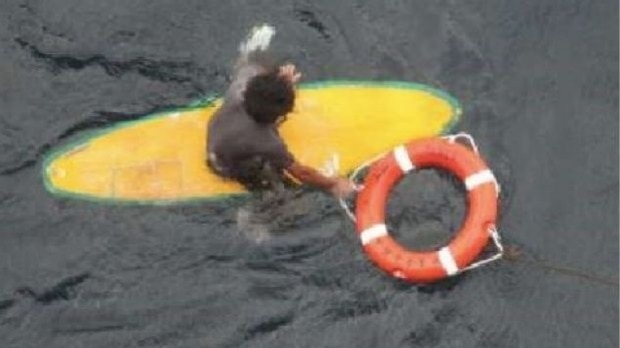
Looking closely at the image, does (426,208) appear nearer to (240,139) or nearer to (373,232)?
(373,232)

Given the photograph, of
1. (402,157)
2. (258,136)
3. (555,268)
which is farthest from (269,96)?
(555,268)

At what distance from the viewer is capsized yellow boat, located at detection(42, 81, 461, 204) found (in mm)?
6508

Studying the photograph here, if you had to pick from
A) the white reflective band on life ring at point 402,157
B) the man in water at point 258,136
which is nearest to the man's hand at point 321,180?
the man in water at point 258,136

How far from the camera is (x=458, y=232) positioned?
6.40m

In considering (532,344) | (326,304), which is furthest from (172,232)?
(532,344)

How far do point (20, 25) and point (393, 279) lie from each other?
3243 mm

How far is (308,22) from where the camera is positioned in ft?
23.3

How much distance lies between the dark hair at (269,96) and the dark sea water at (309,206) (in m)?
1.17

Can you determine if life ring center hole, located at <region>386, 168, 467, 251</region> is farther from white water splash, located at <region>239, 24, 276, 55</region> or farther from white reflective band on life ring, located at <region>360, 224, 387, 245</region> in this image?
white water splash, located at <region>239, 24, 276, 55</region>

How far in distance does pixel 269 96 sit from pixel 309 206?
1.35 meters

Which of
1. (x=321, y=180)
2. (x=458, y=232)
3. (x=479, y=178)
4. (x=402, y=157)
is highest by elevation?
(x=321, y=180)

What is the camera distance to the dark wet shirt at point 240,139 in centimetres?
563

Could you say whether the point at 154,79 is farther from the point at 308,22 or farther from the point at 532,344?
the point at 532,344

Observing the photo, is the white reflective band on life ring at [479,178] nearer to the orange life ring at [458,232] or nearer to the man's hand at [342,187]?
the orange life ring at [458,232]
